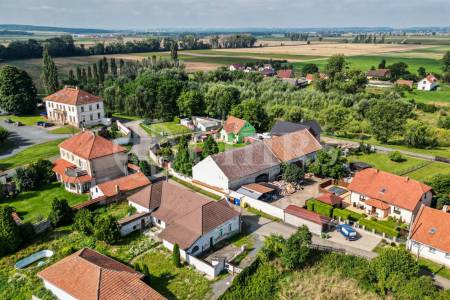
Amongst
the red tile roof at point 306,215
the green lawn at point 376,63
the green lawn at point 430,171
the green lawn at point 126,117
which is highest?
the green lawn at point 376,63

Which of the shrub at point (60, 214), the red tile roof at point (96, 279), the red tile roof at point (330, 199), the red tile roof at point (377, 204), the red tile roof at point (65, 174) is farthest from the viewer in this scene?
the red tile roof at point (65, 174)

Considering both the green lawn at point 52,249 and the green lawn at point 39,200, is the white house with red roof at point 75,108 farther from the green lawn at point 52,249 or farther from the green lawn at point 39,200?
the green lawn at point 52,249

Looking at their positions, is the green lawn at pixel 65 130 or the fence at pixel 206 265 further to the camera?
the green lawn at pixel 65 130

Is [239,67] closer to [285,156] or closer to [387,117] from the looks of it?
[387,117]

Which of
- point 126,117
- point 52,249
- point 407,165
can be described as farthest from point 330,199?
point 126,117

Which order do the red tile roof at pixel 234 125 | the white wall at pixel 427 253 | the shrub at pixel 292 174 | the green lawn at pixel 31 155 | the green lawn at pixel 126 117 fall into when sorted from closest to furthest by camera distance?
the white wall at pixel 427 253 < the shrub at pixel 292 174 < the green lawn at pixel 31 155 < the red tile roof at pixel 234 125 < the green lawn at pixel 126 117

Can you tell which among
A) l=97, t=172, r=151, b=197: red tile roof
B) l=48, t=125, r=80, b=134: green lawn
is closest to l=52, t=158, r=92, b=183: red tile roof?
l=97, t=172, r=151, b=197: red tile roof

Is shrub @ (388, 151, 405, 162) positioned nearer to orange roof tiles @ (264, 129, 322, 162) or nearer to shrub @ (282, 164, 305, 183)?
orange roof tiles @ (264, 129, 322, 162)

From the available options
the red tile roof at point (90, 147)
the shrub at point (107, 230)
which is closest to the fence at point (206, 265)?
the shrub at point (107, 230)
